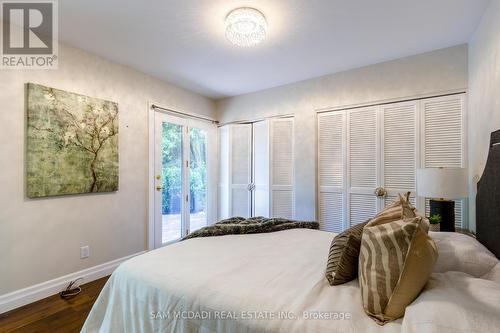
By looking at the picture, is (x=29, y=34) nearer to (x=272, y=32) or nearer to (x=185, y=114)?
(x=185, y=114)

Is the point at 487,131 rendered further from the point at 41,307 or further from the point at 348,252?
the point at 41,307

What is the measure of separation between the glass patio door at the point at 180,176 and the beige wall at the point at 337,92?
0.78 meters

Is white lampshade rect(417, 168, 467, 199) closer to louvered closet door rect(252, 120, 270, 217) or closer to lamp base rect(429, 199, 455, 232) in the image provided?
lamp base rect(429, 199, 455, 232)

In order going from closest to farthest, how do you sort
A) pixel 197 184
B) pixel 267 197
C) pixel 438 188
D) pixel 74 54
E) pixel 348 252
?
pixel 348 252 < pixel 438 188 < pixel 74 54 < pixel 267 197 < pixel 197 184

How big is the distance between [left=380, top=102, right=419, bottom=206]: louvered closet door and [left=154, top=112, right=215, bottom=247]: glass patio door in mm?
2775

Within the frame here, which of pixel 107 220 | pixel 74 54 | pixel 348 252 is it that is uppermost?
pixel 74 54

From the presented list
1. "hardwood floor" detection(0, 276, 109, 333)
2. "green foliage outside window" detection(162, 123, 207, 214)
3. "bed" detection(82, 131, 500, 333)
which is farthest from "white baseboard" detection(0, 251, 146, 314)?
"bed" detection(82, 131, 500, 333)

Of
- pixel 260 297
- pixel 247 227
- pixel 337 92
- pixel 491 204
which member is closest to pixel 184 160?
pixel 247 227

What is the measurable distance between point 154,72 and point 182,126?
2.97 feet

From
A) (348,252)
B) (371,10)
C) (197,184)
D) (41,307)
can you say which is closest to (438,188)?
(348,252)

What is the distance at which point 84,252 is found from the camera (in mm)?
2680

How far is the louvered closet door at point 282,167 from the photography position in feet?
12.2

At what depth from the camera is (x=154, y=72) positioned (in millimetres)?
3277

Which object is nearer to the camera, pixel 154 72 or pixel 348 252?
pixel 348 252
